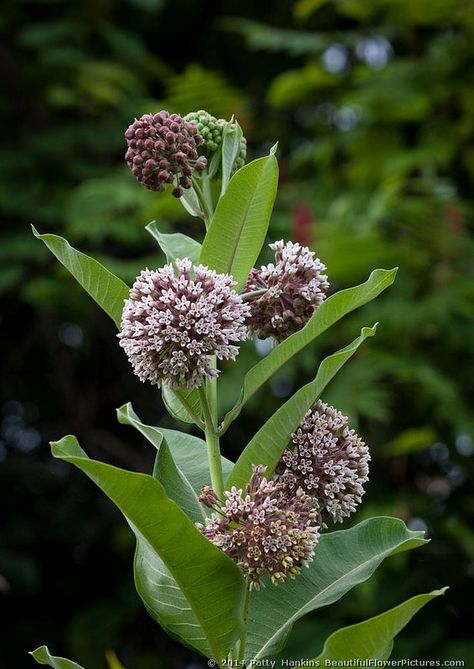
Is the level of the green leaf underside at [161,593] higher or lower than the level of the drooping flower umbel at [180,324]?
lower

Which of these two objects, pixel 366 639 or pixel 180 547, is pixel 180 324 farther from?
pixel 366 639

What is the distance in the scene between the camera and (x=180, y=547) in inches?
50.2

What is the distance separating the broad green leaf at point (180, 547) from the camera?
1.23m

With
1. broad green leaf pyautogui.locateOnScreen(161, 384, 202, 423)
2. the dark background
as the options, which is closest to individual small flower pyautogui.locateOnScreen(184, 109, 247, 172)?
broad green leaf pyautogui.locateOnScreen(161, 384, 202, 423)

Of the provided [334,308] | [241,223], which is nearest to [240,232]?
[241,223]

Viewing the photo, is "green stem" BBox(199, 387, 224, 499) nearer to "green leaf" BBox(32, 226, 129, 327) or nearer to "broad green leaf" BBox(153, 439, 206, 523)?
"broad green leaf" BBox(153, 439, 206, 523)

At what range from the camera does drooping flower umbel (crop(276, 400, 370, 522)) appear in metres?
1.41

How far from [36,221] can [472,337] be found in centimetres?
238

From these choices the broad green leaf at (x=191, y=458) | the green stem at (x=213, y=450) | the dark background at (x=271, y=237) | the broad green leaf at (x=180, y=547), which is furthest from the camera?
the dark background at (x=271, y=237)

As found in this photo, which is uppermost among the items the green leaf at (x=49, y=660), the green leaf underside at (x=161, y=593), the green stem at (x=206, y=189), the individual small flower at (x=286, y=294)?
the green stem at (x=206, y=189)

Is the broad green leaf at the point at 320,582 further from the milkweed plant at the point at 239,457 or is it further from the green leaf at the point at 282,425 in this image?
the green leaf at the point at 282,425

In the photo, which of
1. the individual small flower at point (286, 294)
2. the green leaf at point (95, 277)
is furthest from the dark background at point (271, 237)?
the green leaf at point (95, 277)

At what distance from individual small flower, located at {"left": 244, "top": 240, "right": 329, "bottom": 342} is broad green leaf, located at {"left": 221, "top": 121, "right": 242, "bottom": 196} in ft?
0.55

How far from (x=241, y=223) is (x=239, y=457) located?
1.18 feet
